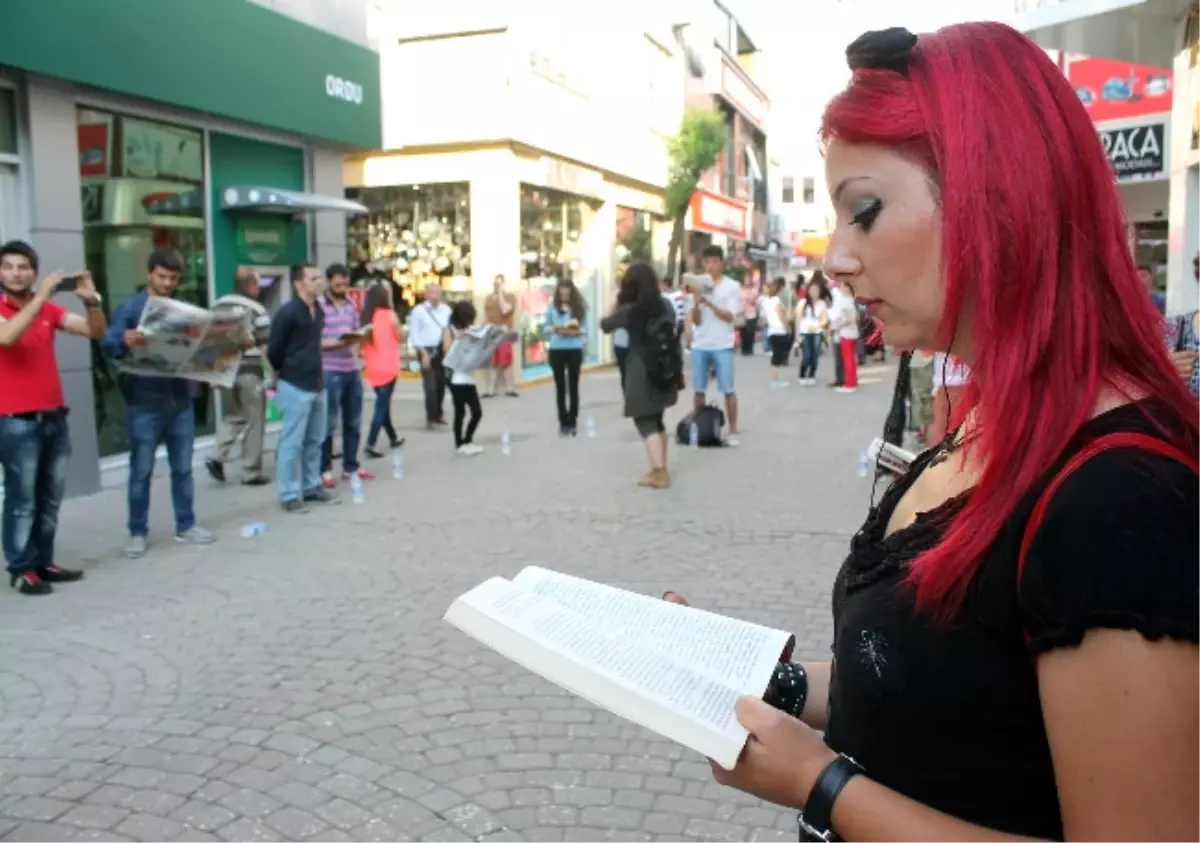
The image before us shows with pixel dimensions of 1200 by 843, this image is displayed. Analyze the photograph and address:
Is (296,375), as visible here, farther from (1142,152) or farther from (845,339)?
(1142,152)

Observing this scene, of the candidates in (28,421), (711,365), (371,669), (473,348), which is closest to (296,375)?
(28,421)

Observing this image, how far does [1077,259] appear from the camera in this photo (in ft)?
3.65

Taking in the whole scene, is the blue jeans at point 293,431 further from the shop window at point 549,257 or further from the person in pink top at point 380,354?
the shop window at point 549,257

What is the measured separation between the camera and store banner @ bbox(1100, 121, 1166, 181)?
14.2 meters

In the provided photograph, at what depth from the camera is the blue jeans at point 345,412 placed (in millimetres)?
9484

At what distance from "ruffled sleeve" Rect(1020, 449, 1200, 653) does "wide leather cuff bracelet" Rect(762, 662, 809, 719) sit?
24.1 inches

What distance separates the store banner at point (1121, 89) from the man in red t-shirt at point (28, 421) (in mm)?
14946

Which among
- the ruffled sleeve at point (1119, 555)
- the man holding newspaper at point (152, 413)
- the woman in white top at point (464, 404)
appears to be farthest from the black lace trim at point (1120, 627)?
the woman in white top at point (464, 404)

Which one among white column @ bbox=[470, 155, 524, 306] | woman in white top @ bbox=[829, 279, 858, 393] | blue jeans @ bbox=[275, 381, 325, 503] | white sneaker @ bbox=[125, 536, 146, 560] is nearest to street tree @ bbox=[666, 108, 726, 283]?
white column @ bbox=[470, 155, 524, 306]

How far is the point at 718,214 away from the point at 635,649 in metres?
31.2

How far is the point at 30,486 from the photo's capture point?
19.9 feet

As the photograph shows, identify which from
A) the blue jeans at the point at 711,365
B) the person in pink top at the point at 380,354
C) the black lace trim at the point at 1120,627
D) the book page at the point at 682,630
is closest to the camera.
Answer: the black lace trim at the point at 1120,627

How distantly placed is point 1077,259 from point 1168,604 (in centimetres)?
38

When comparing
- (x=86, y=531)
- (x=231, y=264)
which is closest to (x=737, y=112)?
(x=231, y=264)
